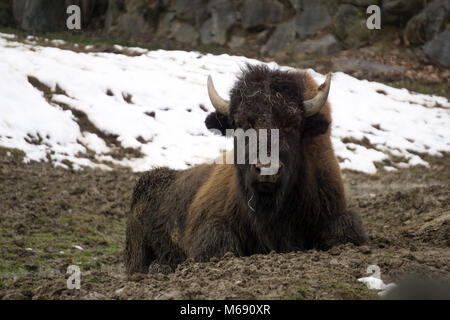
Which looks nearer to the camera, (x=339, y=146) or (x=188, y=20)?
(x=339, y=146)

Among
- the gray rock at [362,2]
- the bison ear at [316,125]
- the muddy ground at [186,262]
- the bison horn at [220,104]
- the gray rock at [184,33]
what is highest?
the gray rock at [362,2]

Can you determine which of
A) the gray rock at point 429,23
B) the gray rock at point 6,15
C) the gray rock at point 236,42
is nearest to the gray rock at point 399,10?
the gray rock at point 429,23

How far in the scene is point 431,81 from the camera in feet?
68.7

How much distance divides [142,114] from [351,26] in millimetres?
11315

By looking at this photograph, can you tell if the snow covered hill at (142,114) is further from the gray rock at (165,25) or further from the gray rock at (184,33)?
the gray rock at (165,25)

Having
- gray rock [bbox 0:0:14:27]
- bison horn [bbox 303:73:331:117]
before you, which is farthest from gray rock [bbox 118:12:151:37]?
bison horn [bbox 303:73:331:117]

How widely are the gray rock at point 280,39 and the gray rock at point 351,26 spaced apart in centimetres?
178

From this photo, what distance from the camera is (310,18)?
24.2 meters

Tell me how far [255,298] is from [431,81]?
744 inches

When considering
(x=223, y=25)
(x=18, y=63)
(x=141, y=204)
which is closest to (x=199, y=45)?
(x=223, y=25)

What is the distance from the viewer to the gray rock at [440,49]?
2197 centimetres

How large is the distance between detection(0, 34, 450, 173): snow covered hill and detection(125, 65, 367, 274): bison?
22.9ft

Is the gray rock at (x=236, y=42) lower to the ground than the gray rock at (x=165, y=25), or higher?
lower
